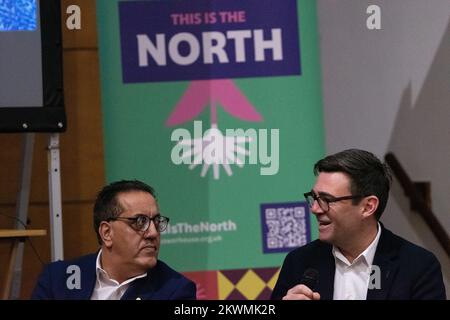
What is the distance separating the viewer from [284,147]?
4.58m

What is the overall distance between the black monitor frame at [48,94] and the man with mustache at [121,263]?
34.5 inches

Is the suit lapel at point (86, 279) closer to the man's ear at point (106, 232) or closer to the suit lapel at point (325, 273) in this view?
the man's ear at point (106, 232)

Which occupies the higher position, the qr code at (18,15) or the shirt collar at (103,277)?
the qr code at (18,15)

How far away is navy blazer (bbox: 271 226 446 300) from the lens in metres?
3.03

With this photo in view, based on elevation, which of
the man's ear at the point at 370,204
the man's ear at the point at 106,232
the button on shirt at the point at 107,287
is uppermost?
the man's ear at the point at 370,204

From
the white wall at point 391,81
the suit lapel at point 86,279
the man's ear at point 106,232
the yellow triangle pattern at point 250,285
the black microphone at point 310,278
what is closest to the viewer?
the black microphone at point 310,278

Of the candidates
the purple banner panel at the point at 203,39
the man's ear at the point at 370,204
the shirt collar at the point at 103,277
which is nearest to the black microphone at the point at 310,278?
the man's ear at the point at 370,204

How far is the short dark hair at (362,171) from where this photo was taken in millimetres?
3198

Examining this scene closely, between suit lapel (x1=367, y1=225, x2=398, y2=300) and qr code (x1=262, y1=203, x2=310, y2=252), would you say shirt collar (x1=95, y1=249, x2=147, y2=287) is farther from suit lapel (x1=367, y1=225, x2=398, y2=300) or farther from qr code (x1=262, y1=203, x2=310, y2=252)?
qr code (x1=262, y1=203, x2=310, y2=252)

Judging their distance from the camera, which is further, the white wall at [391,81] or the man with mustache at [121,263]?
the white wall at [391,81]

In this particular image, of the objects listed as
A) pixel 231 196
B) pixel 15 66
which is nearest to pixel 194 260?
pixel 231 196
